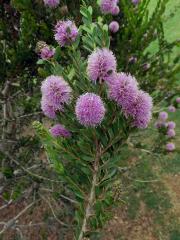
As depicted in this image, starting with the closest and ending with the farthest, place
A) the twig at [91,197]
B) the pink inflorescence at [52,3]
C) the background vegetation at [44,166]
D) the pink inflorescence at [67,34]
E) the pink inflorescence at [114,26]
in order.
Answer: the twig at [91,197] < the pink inflorescence at [67,34] < the pink inflorescence at [52,3] < the background vegetation at [44,166] < the pink inflorescence at [114,26]

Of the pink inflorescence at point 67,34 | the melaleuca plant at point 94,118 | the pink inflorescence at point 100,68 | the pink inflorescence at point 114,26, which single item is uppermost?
the pink inflorescence at point 114,26

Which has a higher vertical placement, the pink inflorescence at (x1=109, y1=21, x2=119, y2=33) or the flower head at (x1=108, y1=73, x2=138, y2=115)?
the pink inflorescence at (x1=109, y1=21, x2=119, y2=33)

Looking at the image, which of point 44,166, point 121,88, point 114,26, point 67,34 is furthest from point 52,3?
point 44,166

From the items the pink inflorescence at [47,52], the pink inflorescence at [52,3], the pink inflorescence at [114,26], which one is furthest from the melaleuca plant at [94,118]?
the pink inflorescence at [114,26]

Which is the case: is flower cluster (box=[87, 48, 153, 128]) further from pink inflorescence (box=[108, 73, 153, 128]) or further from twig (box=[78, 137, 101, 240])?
twig (box=[78, 137, 101, 240])

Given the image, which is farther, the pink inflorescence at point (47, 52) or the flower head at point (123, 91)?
the pink inflorescence at point (47, 52)

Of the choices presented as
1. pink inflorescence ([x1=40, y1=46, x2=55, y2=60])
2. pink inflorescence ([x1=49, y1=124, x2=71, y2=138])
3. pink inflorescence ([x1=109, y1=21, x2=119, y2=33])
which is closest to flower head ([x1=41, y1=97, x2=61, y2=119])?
pink inflorescence ([x1=49, y1=124, x2=71, y2=138])

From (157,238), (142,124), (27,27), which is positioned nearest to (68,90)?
(142,124)

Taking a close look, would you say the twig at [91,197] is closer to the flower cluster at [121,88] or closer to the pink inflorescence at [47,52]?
the flower cluster at [121,88]
